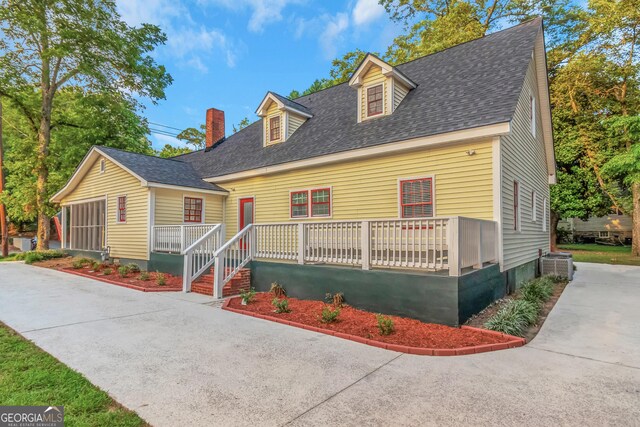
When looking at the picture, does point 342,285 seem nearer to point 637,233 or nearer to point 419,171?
point 419,171

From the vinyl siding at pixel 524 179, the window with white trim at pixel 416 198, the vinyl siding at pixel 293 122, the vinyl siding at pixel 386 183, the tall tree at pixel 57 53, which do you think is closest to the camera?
the vinyl siding at pixel 386 183

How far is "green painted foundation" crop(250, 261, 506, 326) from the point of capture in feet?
18.3

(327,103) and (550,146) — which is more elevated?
(327,103)

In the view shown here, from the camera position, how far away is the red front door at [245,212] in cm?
1310

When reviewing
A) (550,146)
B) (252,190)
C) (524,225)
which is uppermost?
(550,146)

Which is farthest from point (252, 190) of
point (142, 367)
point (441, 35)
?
point (441, 35)

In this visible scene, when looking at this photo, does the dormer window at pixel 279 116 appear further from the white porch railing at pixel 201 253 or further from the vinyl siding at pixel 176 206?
the white porch railing at pixel 201 253

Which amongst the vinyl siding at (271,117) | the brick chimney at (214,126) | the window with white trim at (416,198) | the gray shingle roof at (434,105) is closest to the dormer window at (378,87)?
the gray shingle roof at (434,105)

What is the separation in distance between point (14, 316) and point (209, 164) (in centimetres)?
1047

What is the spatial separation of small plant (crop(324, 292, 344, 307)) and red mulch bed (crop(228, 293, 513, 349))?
0.14 meters

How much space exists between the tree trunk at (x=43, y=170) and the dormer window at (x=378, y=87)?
18.3 meters

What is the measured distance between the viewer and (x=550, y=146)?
13.6 m

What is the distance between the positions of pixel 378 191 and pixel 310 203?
262 cm

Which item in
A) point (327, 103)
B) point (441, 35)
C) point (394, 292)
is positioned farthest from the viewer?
point (441, 35)
